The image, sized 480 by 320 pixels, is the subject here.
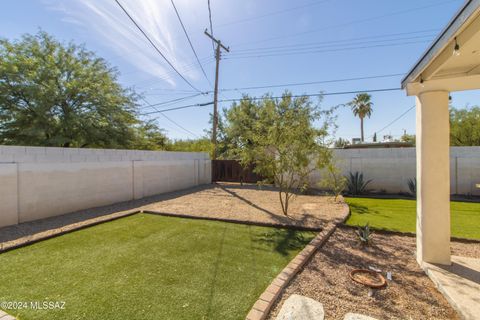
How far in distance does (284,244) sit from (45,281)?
12.3 feet

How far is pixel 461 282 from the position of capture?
2799 millimetres

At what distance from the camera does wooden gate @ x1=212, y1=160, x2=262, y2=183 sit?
46.4 ft

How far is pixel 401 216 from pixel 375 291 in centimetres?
458

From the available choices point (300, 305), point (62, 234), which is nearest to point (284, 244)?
point (300, 305)

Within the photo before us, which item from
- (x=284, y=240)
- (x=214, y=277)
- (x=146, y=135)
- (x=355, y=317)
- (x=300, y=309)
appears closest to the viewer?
(x=355, y=317)

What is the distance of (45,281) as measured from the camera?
3.01 metres

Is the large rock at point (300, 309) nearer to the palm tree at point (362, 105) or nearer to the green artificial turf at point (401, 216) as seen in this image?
the green artificial turf at point (401, 216)

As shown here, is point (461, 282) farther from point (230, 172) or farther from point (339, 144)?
point (339, 144)

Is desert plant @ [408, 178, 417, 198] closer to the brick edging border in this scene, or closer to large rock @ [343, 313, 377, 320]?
the brick edging border

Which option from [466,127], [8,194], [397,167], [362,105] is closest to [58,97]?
[8,194]

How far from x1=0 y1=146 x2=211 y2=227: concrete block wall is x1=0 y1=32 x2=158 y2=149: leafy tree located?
419cm

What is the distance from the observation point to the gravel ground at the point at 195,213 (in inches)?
202

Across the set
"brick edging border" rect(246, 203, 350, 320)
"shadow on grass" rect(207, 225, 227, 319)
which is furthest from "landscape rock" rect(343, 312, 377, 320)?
"shadow on grass" rect(207, 225, 227, 319)

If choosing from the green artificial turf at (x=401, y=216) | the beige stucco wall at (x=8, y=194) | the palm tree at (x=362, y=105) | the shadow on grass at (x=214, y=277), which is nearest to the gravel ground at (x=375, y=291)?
the shadow on grass at (x=214, y=277)
